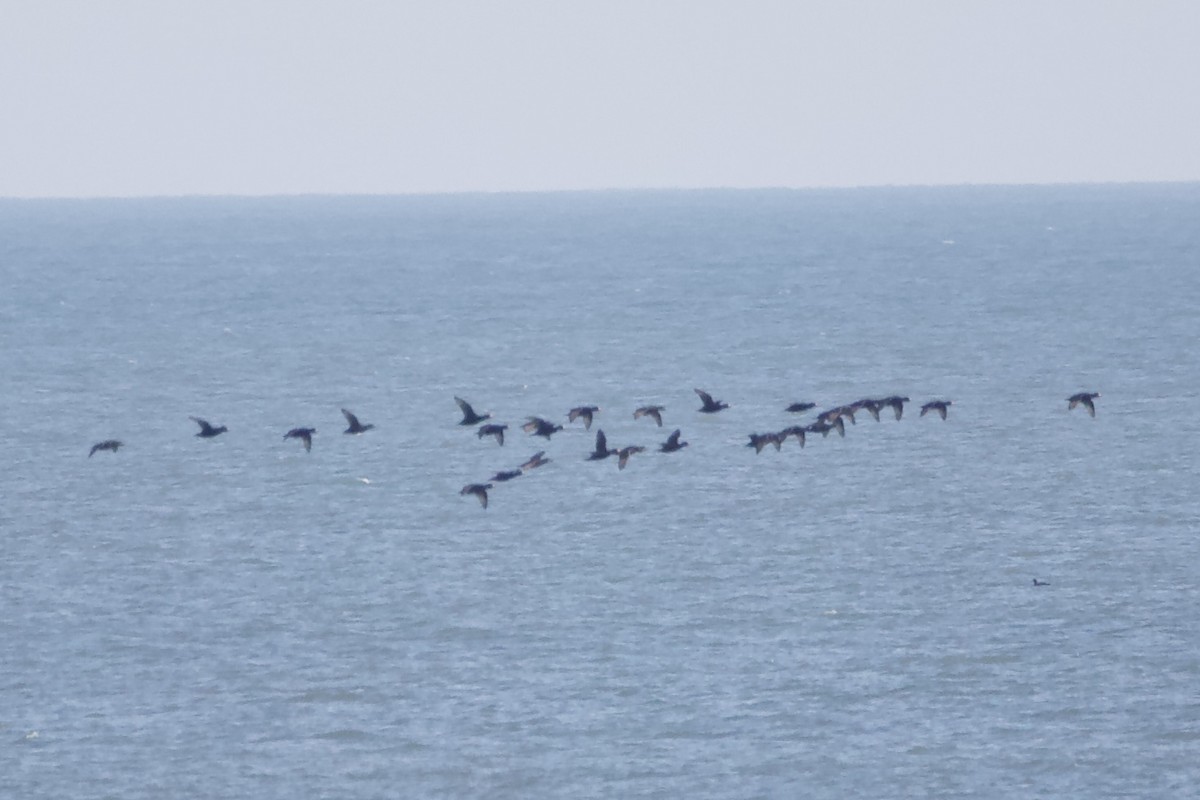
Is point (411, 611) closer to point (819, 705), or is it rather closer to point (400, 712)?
point (400, 712)

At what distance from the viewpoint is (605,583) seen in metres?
54.4

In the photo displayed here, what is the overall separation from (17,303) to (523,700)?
11183cm

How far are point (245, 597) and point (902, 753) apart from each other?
19425mm

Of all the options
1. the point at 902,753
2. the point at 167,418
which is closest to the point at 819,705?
the point at 902,753

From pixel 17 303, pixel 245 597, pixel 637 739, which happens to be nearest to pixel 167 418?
pixel 245 597

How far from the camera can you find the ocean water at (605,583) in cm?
4212

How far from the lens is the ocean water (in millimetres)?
42125

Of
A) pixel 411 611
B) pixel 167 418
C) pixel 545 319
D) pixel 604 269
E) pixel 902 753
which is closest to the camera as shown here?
pixel 902 753

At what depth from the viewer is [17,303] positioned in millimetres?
148875

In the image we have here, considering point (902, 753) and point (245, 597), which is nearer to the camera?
point (902, 753)

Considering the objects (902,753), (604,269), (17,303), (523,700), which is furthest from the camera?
(604,269)

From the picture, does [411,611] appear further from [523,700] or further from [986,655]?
[986,655]

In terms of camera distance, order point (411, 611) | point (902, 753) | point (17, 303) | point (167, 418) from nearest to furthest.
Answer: point (902, 753) → point (411, 611) → point (167, 418) → point (17, 303)

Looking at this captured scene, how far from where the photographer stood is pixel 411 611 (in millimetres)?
52250
